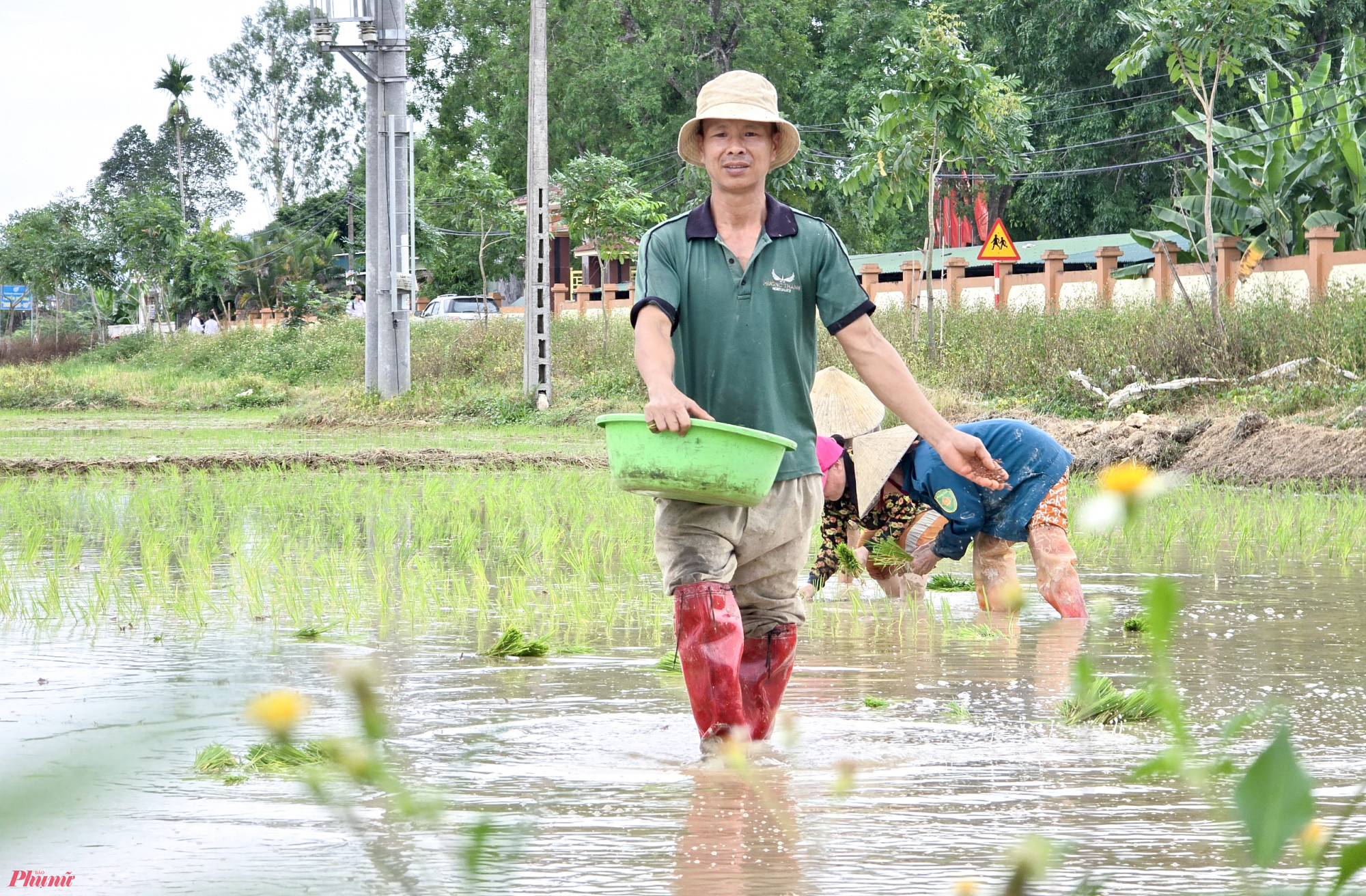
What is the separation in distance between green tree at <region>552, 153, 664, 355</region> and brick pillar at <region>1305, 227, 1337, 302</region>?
388 inches

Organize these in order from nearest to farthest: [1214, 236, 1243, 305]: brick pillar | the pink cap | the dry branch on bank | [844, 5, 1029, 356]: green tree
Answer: the pink cap
the dry branch on bank
[844, 5, 1029, 356]: green tree
[1214, 236, 1243, 305]: brick pillar

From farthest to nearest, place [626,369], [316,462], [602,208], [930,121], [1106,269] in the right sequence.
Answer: [602,208] → [1106,269] → [626,369] → [930,121] → [316,462]

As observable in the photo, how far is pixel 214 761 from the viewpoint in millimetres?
3309

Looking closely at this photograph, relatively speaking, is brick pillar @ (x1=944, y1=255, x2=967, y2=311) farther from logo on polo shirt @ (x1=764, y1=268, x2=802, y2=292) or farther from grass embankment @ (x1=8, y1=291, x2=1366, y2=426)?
logo on polo shirt @ (x1=764, y1=268, x2=802, y2=292)

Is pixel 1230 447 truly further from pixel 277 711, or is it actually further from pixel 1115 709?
pixel 277 711

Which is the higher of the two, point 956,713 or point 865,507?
point 865,507

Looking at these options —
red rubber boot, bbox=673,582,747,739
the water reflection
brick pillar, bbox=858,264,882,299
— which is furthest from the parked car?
the water reflection

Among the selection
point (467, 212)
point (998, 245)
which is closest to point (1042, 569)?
point (998, 245)

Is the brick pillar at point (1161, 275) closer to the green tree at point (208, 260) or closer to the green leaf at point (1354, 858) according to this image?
the green leaf at point (1354, 858)

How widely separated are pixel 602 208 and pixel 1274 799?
23589 millimetres

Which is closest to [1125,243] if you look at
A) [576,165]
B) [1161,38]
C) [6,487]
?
[576,165]

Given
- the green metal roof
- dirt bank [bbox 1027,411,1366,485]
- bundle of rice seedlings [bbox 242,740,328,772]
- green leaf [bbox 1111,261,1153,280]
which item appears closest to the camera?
bundle of rice seedlings [bbox 242,740,328,772]

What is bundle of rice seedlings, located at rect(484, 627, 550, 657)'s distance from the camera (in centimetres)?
470

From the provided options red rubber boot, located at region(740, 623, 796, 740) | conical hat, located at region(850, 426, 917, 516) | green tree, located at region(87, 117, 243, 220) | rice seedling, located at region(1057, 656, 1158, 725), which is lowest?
rice seedling, located at region(1057, 656, 1158, 725)
